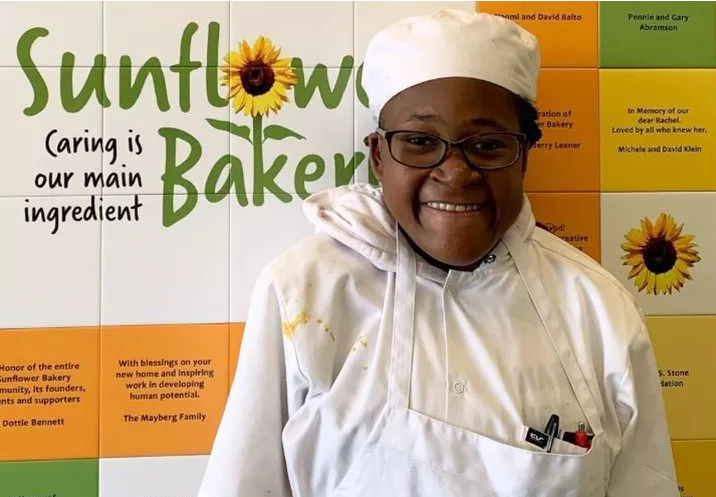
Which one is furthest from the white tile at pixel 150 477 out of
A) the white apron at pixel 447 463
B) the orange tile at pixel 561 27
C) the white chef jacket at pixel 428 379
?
the orange tile at pixel 561 27

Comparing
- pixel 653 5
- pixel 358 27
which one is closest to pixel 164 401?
pixel 358 27

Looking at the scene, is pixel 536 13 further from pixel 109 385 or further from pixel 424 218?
pixel 109 385

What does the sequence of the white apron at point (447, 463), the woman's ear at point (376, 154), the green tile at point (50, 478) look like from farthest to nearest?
the green tile at point (50, 478), the woman's ear at point (376, 154), the white apron at point (447, 463)

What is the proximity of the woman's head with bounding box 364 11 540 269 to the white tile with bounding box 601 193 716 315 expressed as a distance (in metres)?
0.30

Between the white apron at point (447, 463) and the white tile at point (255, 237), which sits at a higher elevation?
the white tile at point (255, 237)

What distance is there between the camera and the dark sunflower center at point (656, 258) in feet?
3.55

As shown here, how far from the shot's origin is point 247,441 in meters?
0.83

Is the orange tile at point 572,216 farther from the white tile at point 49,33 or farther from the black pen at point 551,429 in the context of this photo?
the white tile at point 49,33

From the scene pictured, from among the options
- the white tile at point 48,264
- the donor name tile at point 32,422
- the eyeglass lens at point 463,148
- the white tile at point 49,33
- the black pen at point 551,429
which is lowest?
the donor name tile at point 32,422

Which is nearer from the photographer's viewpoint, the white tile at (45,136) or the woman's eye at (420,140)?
the woman's eye at (420,140)

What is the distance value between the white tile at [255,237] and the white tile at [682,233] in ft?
1.72

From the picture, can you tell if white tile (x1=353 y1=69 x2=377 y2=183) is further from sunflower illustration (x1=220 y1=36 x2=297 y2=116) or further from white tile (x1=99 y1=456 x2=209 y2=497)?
white tile (x1=99 y1=456 x2=209 y2=497)

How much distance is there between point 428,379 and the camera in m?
0.82

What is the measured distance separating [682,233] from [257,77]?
2.54 ft
